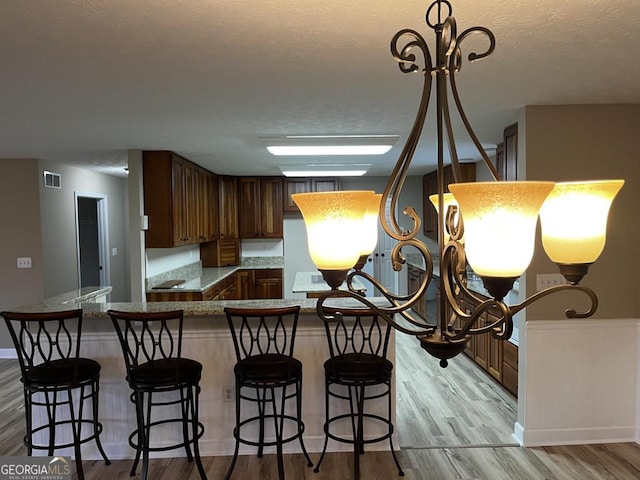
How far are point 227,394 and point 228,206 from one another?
409cm

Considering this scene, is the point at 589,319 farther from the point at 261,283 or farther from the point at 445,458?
the point at 261,283

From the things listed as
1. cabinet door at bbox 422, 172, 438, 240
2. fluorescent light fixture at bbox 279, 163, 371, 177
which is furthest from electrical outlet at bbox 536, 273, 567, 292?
cabinet door at bbox 422, 172, 438, 240

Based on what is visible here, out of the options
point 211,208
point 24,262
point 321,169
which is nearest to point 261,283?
point 211,208

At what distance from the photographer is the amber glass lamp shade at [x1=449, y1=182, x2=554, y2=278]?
89cm

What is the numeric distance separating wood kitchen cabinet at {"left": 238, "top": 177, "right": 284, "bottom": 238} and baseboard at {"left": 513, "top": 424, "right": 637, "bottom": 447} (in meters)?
4.72

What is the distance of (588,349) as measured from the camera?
9.91ft

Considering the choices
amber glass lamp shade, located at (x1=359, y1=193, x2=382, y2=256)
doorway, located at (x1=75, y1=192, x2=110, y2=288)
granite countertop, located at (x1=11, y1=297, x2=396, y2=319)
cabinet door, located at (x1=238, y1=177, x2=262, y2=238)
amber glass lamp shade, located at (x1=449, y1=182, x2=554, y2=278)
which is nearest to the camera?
amber glass lamp shade, located at (x1=449, y1=182, x2=554, y2=278)

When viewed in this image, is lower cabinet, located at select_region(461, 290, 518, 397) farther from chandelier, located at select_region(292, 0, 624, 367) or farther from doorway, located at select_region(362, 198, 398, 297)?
doorway, located at select_region(362, 198, 398, 297)

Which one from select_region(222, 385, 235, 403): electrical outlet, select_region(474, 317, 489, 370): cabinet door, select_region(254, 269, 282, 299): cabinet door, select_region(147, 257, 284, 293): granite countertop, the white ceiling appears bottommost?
select_region(474, 317, 489, 370): cabinet door

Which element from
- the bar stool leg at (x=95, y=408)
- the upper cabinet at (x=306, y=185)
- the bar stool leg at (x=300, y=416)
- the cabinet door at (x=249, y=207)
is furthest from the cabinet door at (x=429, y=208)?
the bar stool leg at (x=95, y=408)

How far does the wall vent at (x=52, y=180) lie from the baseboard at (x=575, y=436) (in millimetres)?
5463

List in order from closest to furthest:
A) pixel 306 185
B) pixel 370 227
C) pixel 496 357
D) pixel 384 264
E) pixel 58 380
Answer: pixel 370 227
pixel 58 380
pixel 496 357
pixel 306 185
pixel 384 264

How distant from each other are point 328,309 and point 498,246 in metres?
1.63

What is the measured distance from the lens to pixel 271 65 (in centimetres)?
204
